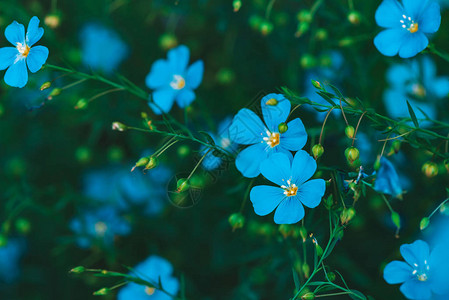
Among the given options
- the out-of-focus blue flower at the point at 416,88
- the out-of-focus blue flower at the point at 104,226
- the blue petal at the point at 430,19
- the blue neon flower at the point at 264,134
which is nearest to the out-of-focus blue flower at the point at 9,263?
the out-of-focus blue flower at the point at 104,226

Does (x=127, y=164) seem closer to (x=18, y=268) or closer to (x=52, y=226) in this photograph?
(x=52, y=226)

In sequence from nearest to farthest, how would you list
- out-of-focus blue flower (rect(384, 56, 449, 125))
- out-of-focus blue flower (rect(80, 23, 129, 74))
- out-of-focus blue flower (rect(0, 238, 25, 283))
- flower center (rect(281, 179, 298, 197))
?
flower center (rect(281, 179, 298, 197)), out-of-focus blue flower (rect(384, 56, 449, 125)), out-of-focus blue flower (rect(0, 238, 25, 283)), out-of-focus blue flower (rect(80, 23, 129, 74))

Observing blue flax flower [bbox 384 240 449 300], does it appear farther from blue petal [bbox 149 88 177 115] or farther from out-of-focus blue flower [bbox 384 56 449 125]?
blue petal [bbox 149 88 177 115]

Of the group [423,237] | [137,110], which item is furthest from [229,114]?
[423,237]

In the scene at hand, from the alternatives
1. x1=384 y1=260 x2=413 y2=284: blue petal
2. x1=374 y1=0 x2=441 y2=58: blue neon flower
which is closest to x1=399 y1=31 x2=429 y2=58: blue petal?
x1=374 y1=0 x2=441 y2=58: blue neon flower

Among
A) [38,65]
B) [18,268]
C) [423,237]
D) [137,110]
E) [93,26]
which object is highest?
[93,26]

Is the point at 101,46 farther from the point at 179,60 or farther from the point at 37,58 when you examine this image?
the point at 37,58
